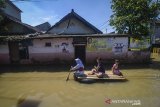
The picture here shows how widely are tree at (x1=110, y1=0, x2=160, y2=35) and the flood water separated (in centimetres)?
780

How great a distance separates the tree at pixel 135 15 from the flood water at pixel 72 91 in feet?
25.6

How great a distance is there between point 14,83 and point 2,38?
788 centimetres

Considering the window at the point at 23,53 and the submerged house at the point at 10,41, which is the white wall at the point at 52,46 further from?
the submerged house at the point at 10,41

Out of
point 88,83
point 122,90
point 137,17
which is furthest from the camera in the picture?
point 137,17

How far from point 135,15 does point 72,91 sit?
46.1ft

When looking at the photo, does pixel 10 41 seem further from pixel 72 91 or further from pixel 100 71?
pixel 72 91

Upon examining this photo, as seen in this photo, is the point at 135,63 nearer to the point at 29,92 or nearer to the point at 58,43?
the point at 58,43

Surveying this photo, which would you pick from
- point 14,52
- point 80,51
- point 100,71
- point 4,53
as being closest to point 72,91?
point 100,71

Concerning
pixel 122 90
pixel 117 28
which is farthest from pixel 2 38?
pixel 122 90

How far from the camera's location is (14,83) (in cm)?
1470

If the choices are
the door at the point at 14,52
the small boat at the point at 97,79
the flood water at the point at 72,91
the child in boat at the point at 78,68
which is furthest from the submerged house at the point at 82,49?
the small boat at the point at 97,79

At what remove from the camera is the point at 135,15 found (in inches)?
922

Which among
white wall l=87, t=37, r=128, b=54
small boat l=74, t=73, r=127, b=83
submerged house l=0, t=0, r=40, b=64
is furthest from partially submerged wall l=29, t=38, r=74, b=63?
small boat l=74, t=73, r=127, b=83

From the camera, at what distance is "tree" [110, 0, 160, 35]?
22969mm
